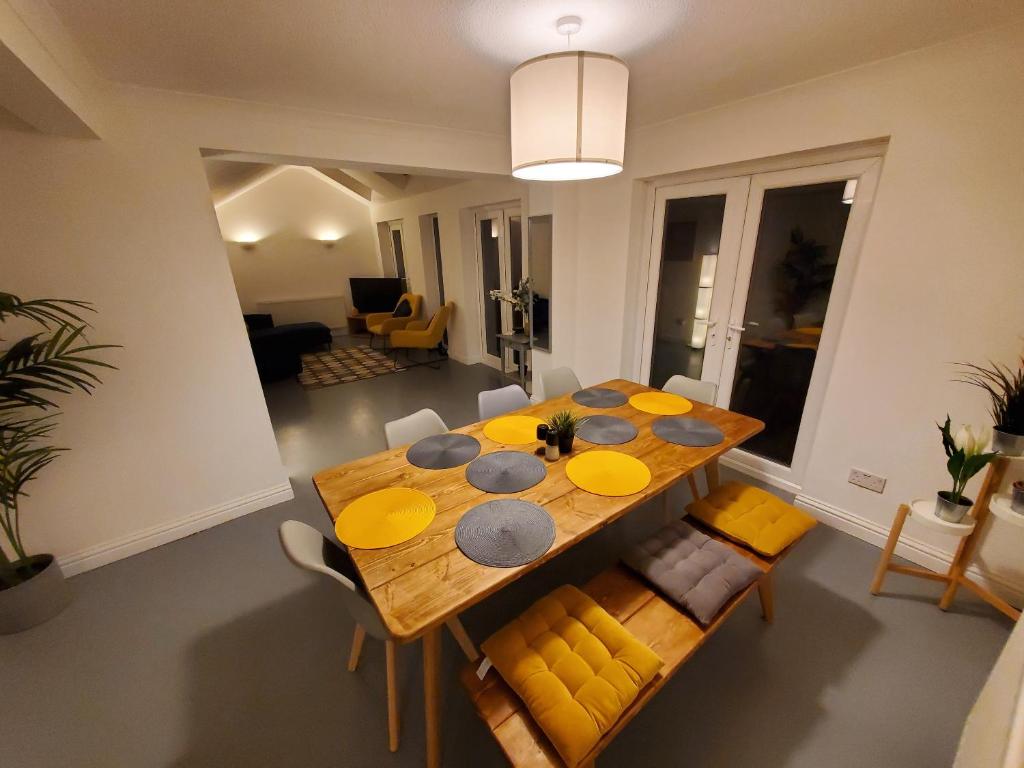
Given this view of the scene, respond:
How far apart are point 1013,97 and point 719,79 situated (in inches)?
42.0

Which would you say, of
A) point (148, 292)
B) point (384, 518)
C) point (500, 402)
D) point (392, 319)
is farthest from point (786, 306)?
point (392, 319)

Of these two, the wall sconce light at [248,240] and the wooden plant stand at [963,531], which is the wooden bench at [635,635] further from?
the wall sconce light at [248,240]

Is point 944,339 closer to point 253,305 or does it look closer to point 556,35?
point 556,35

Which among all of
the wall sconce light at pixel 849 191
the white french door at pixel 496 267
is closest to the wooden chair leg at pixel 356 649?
the wall sconce light at pixel 849 191

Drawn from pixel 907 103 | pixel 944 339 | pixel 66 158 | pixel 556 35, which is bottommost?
pixel 944 339

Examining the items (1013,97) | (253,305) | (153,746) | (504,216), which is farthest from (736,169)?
(253,305)

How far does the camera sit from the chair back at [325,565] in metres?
1.04

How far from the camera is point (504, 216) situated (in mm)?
4410

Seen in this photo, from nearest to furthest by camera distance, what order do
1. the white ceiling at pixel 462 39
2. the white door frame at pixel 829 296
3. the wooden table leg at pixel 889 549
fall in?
the white ceiling at pixel 462 39 < the wooden table leg at pixel 889 549 < the white door frame at pixel 829 296

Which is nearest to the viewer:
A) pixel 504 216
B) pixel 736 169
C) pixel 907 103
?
pixel 907 103

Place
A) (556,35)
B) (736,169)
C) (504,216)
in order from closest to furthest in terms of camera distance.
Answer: (556,35)
(736,169)
(504,216)

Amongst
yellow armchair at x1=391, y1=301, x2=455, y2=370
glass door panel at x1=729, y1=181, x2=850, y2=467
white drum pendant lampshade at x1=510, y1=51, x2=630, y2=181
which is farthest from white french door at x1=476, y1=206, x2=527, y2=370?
white drum pendant lampshade at x1=510, y1=51, x2=630, y2=181

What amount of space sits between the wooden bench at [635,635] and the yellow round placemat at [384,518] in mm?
432

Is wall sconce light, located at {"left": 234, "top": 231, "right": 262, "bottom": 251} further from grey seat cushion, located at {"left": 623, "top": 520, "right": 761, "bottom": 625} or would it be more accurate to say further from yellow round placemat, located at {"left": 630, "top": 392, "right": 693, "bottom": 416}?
grey seat cushion, located at {"left": 623, "top": 520, "right": 761, "bottom": 625}
